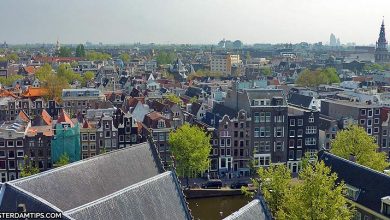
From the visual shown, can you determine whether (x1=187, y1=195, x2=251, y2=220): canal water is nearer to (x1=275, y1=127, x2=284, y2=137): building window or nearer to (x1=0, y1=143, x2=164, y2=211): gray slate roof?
(x1=275, y1=127, x2=284, y2=137): building window

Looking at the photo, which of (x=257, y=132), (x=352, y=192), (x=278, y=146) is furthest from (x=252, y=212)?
(x=278, y=146)

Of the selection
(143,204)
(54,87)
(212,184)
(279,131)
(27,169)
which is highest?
(54,87)

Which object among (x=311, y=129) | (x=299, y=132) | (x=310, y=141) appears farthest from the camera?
(x=310, y=141)

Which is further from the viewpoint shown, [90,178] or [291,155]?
[291,155]

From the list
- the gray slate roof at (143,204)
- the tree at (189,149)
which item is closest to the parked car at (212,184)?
the tree at (189,149)

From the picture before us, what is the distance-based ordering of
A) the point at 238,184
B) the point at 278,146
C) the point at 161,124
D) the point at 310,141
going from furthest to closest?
the point at 310,141 < the point at 278,146 < the point at 161,124 < the point at 238,184

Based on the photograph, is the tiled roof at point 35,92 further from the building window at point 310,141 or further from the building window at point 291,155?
the building window at point 310,141

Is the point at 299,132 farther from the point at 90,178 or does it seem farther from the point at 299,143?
the point at 90,178
